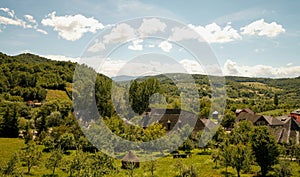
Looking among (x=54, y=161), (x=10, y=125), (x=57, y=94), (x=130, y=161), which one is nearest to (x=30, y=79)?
(x=57, y=94)

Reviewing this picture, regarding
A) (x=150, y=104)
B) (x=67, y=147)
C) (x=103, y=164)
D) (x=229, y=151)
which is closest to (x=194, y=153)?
(x=229, y=151)

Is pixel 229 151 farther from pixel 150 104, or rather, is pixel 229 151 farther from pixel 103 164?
pixel 150 104

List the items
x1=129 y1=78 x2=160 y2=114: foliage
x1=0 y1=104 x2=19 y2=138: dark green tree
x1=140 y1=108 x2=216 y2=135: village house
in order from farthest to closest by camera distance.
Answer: x1=129 y1=78 x2=160 y2=114: foliage, x1=0 y1=104 x2=19 y2=138: dark green tree, x1=140 y1=108 x2=216 y2=135: village house

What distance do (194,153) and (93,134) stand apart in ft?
45.9

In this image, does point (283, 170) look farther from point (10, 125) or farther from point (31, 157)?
point (10, 125)

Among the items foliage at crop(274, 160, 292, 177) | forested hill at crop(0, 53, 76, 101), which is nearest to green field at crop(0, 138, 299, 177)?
foliage at crop(274, 160, 292, 177)

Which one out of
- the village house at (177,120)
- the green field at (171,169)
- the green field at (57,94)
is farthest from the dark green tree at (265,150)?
the green field at (57,94)

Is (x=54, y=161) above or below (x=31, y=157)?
below

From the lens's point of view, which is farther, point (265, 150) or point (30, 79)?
point (30, 79)

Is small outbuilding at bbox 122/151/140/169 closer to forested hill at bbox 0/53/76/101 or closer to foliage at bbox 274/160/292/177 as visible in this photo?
foliage at bbox 274/160/292/177

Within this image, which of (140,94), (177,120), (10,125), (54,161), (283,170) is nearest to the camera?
(283,170)

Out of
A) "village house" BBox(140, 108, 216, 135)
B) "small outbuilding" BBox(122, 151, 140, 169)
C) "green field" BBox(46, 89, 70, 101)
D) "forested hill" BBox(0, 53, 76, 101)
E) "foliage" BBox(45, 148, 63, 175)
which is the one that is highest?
"forested hill" BBox(0, 53, 76, 101)

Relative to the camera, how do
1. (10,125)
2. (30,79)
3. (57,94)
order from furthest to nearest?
(30,79)
(57,94)
(10,125)

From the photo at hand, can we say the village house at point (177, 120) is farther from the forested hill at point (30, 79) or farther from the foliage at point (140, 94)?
the forested hill at point (30, 79)
